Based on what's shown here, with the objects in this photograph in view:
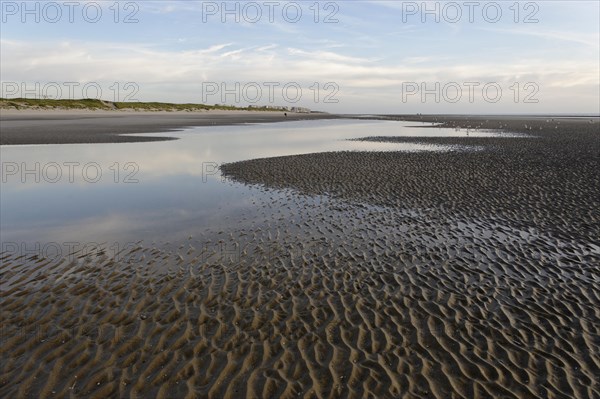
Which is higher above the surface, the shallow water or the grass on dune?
the grass on dune

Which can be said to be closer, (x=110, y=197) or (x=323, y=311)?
(x=323, y=311)

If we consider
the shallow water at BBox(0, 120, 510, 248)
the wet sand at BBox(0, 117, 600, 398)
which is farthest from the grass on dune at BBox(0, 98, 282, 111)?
the wet sand at BBox(0, 117, 600, 398)

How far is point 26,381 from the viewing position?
642 centimetres

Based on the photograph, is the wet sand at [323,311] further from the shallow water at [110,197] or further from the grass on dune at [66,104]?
the grass on dune at [66,104]

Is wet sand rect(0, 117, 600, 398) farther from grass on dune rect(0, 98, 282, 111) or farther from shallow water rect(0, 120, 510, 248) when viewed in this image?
grass on dune rect(0, 98, 282, 111)

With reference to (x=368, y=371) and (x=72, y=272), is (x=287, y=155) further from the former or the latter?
(x=368, y=371)

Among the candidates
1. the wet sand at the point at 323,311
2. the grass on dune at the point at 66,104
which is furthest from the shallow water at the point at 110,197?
the grass on dune at the point at 66,104

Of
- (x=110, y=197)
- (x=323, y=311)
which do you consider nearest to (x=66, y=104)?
(x=110, y=197)

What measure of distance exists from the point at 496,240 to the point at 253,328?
1043 centimetres

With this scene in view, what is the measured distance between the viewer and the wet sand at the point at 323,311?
6645 millimetres

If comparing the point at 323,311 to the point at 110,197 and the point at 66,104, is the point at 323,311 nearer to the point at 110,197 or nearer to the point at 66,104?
the point at 110,197

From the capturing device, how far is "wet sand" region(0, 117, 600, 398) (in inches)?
262

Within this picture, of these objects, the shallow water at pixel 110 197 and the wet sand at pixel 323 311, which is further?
the shallow water at pixel 110 197

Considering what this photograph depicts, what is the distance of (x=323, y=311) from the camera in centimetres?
901
